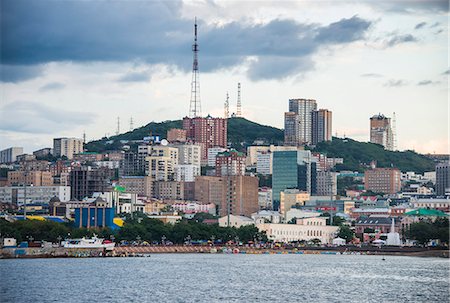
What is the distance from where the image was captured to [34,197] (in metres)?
166

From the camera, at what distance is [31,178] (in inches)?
7042

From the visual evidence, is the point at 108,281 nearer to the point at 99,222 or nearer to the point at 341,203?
the point at 99,222

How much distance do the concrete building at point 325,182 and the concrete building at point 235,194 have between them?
23.3m

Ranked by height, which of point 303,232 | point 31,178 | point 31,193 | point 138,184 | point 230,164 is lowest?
point 303,232

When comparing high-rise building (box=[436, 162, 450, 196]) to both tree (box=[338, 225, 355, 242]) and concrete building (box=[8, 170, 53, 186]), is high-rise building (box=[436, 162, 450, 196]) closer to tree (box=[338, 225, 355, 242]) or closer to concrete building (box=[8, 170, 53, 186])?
concrete building (box=[8, 170, 53, 186])

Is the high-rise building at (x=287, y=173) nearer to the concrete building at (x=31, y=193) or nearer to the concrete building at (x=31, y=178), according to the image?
the concrete building at (x=31, y=178)

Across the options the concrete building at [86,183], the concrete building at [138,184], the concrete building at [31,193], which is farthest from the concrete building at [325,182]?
the concrete building at [31,193]

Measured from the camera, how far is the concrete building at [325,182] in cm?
19412

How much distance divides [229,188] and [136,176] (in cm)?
2478

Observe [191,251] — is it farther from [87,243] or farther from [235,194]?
[235,194]

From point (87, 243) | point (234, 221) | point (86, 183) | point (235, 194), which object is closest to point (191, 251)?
point (87, 243)

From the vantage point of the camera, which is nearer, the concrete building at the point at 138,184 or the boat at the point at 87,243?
the boat at the point at 87,243

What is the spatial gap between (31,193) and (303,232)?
44964mm

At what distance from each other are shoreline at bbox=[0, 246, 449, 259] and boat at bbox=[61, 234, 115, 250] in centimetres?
40
